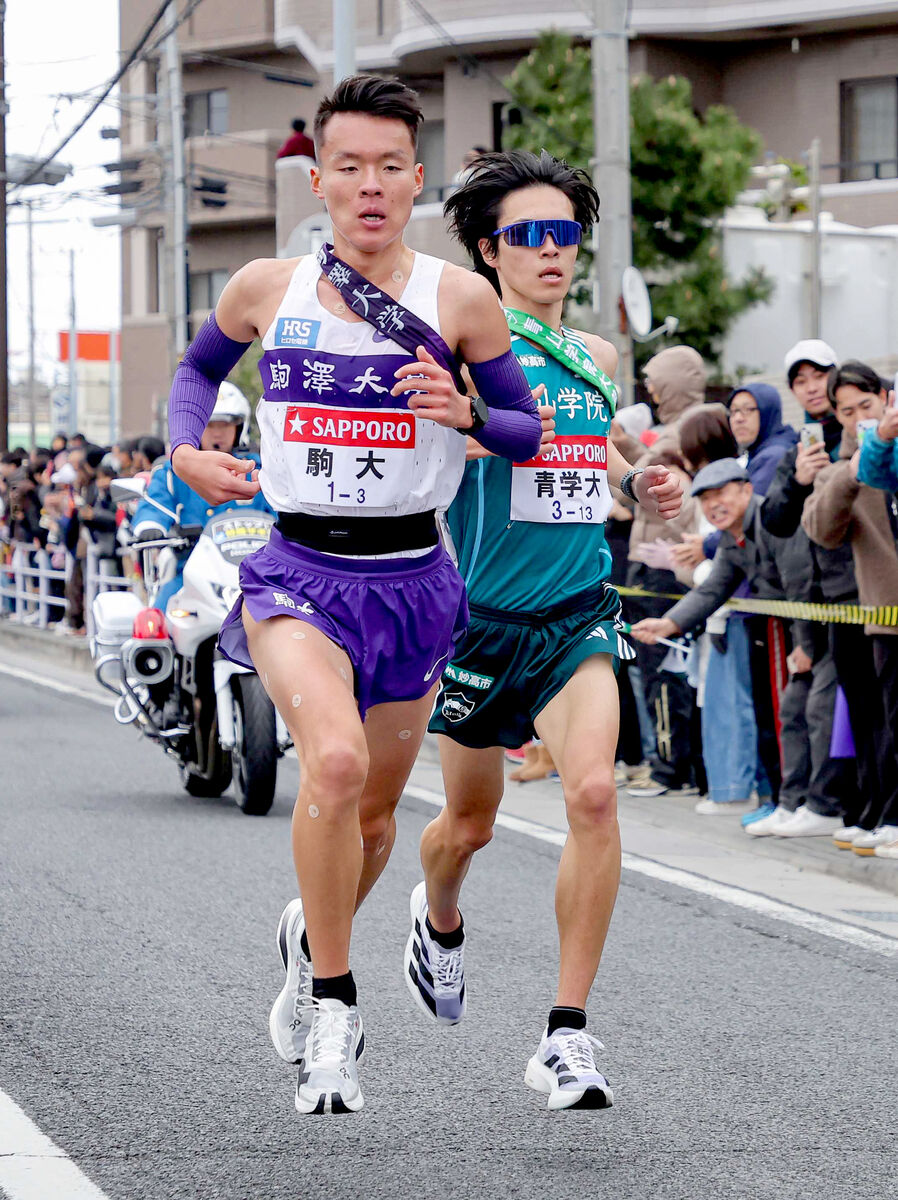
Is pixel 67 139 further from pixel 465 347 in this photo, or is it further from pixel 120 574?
pixel 465 347

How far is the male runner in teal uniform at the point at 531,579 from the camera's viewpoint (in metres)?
4.71

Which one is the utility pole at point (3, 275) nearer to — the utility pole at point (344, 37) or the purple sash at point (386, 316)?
the utility pole at point (344, 37)

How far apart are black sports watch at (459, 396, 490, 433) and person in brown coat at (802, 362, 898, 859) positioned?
4004 millimetres

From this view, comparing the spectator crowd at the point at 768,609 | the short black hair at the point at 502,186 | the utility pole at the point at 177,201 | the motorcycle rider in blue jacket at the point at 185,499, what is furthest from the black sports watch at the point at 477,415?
the utility pole at the point at 177,201

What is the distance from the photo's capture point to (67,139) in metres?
28.5

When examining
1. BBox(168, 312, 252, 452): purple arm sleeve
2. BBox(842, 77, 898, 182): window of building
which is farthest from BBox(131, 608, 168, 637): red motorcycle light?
BBox(842, 77, 898, 182): window of building

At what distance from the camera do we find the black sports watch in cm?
414

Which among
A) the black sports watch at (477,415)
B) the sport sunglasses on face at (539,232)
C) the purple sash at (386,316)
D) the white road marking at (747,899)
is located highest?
the sport sunglasses on face at (539,232)

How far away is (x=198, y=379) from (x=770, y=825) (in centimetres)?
495

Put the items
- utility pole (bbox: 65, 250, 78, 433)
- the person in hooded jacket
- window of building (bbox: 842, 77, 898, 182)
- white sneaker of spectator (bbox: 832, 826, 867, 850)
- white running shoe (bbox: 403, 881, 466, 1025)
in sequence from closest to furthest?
white running shoe (bbox: 403, 881, 466, 1025)
white sneaker of spectator (bbox: 832, 826, 867, 850)
the person in hooded jacket
window of building (bbox: 842, 77, 898, 182)
utility pole (bbox: 65, 250, 78, 433)

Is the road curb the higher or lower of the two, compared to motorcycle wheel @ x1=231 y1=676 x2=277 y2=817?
lower

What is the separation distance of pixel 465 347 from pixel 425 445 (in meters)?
0.24

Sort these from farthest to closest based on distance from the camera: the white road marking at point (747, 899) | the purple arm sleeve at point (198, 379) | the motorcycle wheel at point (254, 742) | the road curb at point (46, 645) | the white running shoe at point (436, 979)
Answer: the road curb at point (46, 645)
the motorcycle wheel at point (254, 742)
the white road marking at point (747, 899)
the white running shoe at point (436, 979)
the purple arm sleeve at point (198, 379)

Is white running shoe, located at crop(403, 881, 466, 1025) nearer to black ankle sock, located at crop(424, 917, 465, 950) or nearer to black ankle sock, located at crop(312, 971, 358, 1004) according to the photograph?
black ankle sock, located at crop(424, 917, 465, 950)
